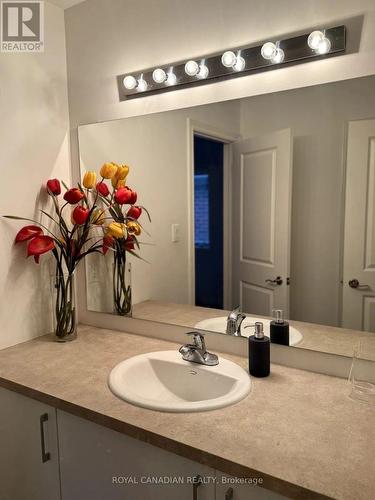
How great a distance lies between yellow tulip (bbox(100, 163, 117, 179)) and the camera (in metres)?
1.74

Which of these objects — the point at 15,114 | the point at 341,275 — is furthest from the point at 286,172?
the point at 15,114

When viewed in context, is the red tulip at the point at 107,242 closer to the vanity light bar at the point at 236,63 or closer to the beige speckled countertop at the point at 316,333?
the beige speckled countertop at the point at 316,333

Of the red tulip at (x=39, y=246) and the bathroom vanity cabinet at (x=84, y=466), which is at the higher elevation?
the red tulip at (x=39, y=246)

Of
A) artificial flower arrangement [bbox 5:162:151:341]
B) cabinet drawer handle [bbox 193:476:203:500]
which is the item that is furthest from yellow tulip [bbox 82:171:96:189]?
cabinet drawer handle [bbox 193:476:203:500]

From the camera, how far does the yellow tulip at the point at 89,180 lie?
1.75m

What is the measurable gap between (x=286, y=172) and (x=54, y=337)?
1222mm

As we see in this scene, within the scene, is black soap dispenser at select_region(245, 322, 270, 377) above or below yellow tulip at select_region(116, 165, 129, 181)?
below

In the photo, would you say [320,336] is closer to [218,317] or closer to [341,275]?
[341,275]

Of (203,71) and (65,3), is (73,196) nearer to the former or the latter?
(203,71)

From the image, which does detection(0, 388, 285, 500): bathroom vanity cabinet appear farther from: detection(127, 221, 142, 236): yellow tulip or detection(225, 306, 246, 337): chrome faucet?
detection(127, 221, 142, 236): yellow tulip

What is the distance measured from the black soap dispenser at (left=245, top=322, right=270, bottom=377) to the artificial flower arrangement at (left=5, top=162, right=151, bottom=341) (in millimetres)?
712

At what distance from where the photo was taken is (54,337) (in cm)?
175

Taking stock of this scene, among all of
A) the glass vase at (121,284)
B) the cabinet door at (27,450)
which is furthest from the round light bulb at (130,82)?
the cabinet door at (27,450)

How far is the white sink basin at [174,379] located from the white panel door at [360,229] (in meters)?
0.44
